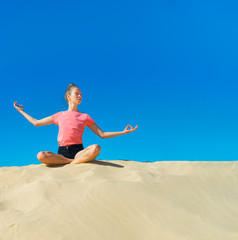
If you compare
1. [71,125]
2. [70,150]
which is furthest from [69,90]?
[70,150]

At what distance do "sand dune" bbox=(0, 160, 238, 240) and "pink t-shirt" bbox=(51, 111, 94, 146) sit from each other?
43.7 inches

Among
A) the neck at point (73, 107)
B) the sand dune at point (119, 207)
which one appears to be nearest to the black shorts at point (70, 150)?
the neck at point (73, 107)

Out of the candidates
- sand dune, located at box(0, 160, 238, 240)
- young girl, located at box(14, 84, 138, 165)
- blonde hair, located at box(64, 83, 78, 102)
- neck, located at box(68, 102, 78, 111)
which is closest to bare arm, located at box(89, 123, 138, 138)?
young girl, located at box(14, 84, 138, 165)

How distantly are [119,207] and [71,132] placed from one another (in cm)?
223

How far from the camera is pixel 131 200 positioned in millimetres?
2373

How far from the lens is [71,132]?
4.31 m

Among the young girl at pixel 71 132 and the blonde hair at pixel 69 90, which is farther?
the blonde hair at pixel 69 90

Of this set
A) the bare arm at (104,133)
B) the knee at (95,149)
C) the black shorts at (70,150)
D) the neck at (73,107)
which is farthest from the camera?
the neck at (73,107)

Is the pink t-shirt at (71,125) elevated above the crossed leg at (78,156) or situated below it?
above

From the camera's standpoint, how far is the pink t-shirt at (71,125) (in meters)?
4.30

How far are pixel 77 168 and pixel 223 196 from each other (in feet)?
5.74

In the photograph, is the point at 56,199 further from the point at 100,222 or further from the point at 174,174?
the point at 174,174

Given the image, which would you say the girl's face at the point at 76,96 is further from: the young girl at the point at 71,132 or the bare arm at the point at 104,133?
the bare arm at the point at 104,133

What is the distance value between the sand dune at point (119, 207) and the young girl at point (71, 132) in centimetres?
57
